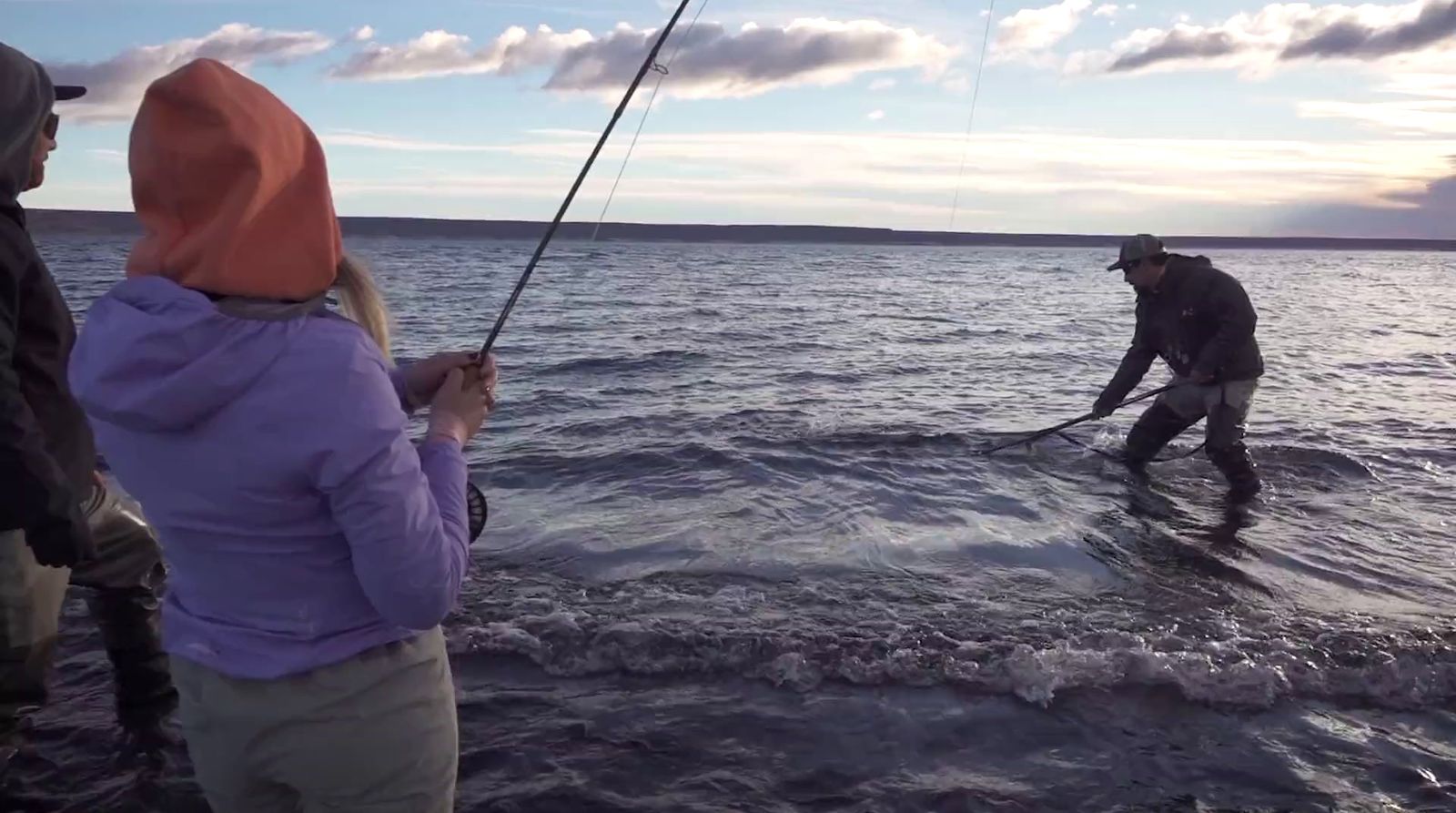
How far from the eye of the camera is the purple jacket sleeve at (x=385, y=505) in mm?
1836

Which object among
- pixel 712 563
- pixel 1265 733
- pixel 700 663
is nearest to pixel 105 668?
pixel 700 663

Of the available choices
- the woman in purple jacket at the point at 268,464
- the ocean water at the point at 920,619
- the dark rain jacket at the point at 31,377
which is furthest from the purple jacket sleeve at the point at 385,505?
the dark rain jacket at the point at 31,377

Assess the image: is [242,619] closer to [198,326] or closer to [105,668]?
[198,326]

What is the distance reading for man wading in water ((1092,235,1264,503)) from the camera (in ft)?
31.2

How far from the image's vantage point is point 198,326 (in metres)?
1.80

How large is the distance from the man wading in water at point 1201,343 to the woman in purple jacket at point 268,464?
341 inches

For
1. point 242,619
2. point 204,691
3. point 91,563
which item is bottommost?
point 91,563

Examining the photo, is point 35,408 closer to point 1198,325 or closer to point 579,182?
Answer: point 579,182

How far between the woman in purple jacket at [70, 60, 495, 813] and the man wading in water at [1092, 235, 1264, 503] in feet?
28.4

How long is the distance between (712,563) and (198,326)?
600cm

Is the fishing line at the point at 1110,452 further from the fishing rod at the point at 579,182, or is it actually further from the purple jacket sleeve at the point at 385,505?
the purple jacket sleeve at the point at 385,505

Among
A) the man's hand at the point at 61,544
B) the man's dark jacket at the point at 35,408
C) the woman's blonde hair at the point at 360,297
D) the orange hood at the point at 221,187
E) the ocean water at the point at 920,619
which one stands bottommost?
the ocean water at the point at 920,619

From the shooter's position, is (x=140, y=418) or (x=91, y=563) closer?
(x=140, y=418)

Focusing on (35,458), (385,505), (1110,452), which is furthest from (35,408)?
(1110,452)
